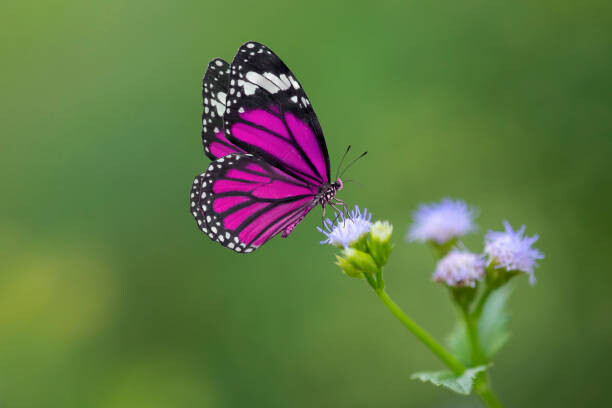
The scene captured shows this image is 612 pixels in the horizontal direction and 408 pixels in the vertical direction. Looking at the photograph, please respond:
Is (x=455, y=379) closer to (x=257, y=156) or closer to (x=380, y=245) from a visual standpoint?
(x=380, y=245)

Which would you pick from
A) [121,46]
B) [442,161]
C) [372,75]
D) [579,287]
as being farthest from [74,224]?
[579,287]

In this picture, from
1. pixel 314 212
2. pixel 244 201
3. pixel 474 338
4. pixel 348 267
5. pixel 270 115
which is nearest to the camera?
pixel 348 267

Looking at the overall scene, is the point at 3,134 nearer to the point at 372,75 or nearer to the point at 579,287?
the point at 372,75

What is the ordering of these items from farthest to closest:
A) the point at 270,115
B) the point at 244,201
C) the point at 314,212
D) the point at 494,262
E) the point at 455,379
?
the point at 314,212, the point at 244,201, the point at 270,115, the point at 494,262, the point at 455,379

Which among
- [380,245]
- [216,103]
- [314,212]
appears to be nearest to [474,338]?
[380,245]

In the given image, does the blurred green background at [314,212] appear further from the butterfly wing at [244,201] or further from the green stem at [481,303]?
the butterfly wing at [244,201]

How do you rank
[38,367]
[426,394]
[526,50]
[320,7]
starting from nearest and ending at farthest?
[426,394], [38,367], [526,50], [320,7]
